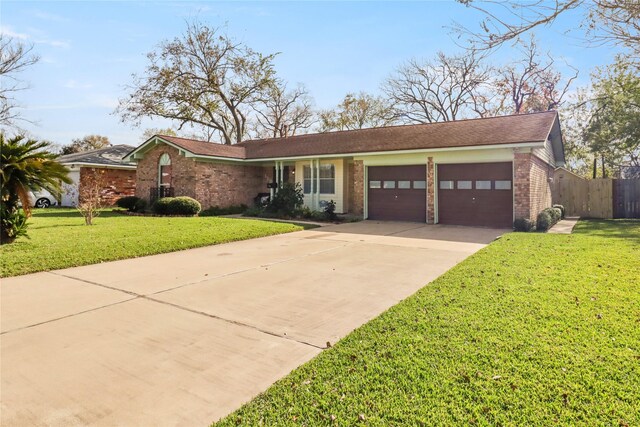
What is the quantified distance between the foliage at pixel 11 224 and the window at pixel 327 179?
12180mm

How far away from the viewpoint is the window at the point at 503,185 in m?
13.2

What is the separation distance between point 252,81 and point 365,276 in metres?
28.3

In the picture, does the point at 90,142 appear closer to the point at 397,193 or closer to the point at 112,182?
the point at 112,182

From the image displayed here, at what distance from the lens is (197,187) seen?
17625mm

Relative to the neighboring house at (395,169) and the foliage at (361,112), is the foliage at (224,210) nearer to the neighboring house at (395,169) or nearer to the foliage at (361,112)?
the neighboring house at (395,169)

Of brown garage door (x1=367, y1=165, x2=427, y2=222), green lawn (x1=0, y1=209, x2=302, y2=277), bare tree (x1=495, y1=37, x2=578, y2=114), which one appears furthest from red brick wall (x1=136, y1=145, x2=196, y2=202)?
bare tree (x1=495, y1=37, x2=578, y2=114)

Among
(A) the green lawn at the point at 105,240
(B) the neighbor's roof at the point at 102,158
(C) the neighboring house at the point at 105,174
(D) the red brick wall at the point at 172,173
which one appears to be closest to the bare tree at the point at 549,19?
(A) the green lawn at the point at 105,240

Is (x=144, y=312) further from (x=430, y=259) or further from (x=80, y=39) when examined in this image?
(x=80, y=39)

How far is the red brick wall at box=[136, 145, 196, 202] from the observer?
17.8m

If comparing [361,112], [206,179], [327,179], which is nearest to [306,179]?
[327,179]

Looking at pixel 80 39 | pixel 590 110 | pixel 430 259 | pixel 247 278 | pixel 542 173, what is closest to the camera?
pixel 247 278

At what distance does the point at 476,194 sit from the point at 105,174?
21.0 m

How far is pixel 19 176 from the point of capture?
26.6ft

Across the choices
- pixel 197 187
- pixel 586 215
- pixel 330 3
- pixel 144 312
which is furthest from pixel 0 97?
pixel 586 215
